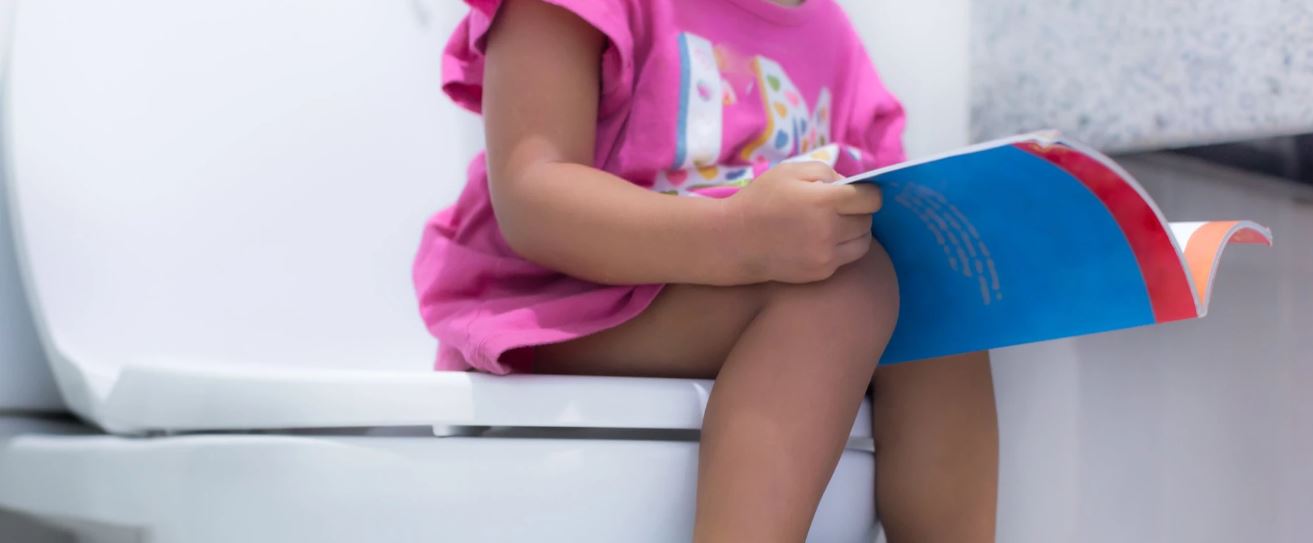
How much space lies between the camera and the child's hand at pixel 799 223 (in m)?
0.46

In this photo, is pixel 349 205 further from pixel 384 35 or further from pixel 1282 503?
pixel 1282 503

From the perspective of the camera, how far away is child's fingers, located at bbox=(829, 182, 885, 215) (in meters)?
0.46

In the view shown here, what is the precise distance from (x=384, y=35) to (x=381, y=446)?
20.3 inches

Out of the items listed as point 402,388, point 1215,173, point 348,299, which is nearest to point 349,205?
point 348,299

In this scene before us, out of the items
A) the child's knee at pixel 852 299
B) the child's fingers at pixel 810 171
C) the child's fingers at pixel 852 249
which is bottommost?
the child's knee at pixel 852 299

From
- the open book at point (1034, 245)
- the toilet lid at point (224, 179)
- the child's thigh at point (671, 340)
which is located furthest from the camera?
the toilet lid at point (224, 179)

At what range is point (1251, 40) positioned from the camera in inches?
Result: 23.2

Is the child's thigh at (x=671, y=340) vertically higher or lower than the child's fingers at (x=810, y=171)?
lower

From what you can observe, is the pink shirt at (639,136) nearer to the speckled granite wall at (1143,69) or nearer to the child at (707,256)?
the child at (707,256)

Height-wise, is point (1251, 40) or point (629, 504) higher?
point (1251, 40)

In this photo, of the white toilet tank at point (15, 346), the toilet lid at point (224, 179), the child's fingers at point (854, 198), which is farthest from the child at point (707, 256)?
the white toilet tank at point (15, 346)

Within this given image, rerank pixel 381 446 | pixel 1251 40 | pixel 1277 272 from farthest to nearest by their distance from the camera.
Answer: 1. pixel 1277 272
2. pixel 1251 40
3. pixel 381 446

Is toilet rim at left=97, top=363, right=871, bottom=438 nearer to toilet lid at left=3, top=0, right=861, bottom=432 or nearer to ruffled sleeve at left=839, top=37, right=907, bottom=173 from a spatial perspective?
toilet lid at left=3, top=0, right=861, bottom=432

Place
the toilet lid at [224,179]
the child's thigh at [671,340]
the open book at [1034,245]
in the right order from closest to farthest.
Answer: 1. the open book at [1034,245]
2. the child's thigh at [671,340]
3. the toilet lid at [224,179]
